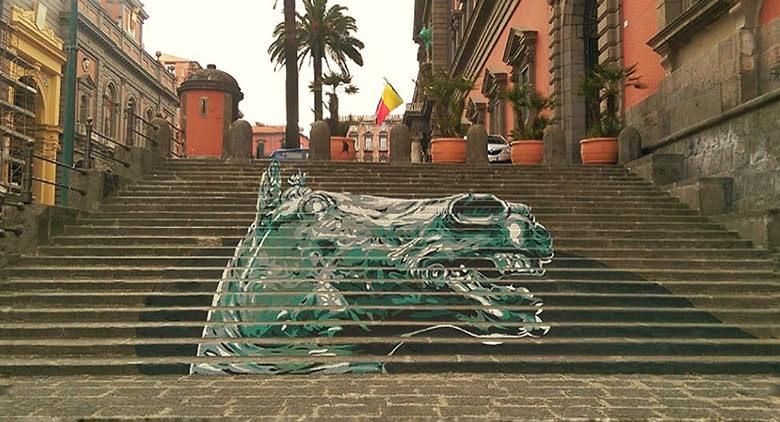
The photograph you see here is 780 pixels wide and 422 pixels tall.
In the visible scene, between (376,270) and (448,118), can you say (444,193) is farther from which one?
(448,118)

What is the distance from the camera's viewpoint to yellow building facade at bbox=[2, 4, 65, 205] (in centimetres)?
2484

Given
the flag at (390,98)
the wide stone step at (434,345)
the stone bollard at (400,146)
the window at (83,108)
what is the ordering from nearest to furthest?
the wide stone step at (434,345) < the stone bollard at (400,146) < the flag at (390,98) < the window at (83,108)

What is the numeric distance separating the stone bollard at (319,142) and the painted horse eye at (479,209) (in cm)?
503

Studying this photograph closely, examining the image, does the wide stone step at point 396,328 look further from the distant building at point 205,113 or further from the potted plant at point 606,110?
the distant building at point 205,113

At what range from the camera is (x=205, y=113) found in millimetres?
19500

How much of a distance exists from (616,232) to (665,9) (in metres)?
6.12

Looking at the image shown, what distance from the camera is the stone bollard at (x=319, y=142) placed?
15.4 meters

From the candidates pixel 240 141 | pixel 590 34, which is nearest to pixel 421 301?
pixel 240 141

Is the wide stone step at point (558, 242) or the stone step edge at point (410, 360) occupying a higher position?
the wide stone step at point (558, 242)

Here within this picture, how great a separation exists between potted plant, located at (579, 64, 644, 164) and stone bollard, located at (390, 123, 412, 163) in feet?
13.6

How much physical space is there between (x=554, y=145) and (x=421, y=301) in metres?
8.14

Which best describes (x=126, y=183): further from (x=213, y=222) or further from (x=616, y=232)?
(x=616, y=232)

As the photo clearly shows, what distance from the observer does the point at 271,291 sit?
8.46 metres

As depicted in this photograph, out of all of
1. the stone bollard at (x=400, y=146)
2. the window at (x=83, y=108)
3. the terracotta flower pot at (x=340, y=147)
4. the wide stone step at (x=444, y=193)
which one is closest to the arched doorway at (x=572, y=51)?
the stone bollard at (x=400, y=146)
